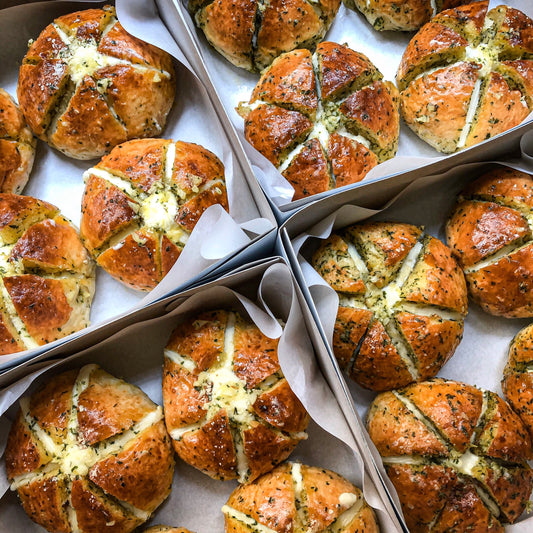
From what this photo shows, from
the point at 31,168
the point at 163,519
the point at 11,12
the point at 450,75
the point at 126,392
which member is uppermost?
the point at 11,12

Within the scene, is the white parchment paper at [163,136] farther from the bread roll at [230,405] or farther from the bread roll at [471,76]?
the bread roll at [471,76]

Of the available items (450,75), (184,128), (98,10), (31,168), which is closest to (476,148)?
(450,75)

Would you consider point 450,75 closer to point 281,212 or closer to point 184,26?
point 281,212

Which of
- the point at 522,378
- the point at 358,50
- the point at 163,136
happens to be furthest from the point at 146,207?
the point at 522,378

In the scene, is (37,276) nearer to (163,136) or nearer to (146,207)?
(146,207)

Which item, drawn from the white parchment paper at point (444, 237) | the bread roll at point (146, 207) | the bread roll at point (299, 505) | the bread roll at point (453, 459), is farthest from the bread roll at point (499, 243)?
the bread roll at point (146, 207)

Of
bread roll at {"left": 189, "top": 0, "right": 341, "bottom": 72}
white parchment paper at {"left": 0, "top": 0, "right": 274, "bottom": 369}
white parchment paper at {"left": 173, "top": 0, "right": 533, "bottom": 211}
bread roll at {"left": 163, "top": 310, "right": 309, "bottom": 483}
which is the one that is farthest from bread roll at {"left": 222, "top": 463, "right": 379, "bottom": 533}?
bread roll at {"left": 189, "top": 0, "right": 341, "bottom": 72}
